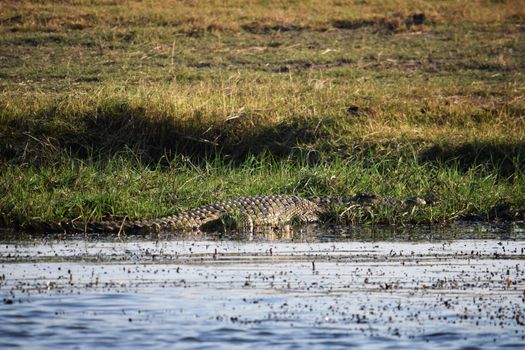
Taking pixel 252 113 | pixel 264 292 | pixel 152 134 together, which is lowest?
pixel 264 292

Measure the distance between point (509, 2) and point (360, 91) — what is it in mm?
A: 11862

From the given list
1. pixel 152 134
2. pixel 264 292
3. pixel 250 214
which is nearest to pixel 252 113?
pixel 152 134

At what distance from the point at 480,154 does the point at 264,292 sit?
614 cm

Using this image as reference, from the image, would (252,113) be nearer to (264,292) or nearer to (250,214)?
(250,214)

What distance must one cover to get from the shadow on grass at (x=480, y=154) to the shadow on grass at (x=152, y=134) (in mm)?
1522

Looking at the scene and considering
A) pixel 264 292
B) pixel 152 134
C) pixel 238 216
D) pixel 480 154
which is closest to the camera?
pixel 264 292

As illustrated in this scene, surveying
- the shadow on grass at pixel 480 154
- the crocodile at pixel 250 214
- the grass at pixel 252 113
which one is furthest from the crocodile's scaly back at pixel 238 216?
the shadow on grass at pixel 480 154

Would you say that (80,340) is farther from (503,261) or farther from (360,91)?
(360,91)

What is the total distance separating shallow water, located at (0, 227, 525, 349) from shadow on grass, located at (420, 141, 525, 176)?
2.93m

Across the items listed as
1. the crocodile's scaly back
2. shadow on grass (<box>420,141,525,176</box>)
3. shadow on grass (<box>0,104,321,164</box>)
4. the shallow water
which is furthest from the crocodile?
shadow on grass (<box>0,104,321,164</box>)

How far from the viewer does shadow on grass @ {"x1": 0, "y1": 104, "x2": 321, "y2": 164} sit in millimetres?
13227

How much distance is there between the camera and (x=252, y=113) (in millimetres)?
13789

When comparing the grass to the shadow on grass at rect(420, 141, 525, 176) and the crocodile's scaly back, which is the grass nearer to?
the shadow on grass at rect(420, 141, 525, 176)

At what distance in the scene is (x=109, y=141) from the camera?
43.7ft
